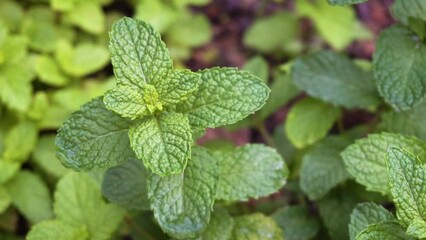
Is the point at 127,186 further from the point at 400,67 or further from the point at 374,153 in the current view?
the point at 400,67

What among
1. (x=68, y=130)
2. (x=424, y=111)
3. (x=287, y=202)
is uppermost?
(x=68, y=130)

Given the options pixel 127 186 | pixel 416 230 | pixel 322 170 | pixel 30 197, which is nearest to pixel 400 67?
pixel 322 170

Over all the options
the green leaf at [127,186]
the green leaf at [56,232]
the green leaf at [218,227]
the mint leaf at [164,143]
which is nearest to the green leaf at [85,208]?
the green leaf at [56,232]

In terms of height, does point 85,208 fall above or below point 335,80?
below

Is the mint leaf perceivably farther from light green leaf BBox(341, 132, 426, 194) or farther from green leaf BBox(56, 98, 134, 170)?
light green leaf BBox(341, 132, 426, 194)

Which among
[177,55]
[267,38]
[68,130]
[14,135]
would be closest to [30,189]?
[14,135]

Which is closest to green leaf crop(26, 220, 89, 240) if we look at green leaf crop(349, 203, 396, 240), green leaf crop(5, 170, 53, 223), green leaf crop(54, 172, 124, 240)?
green leaf crop(54, 172, 124, 240)

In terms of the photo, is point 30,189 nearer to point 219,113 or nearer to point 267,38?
point 219,113
